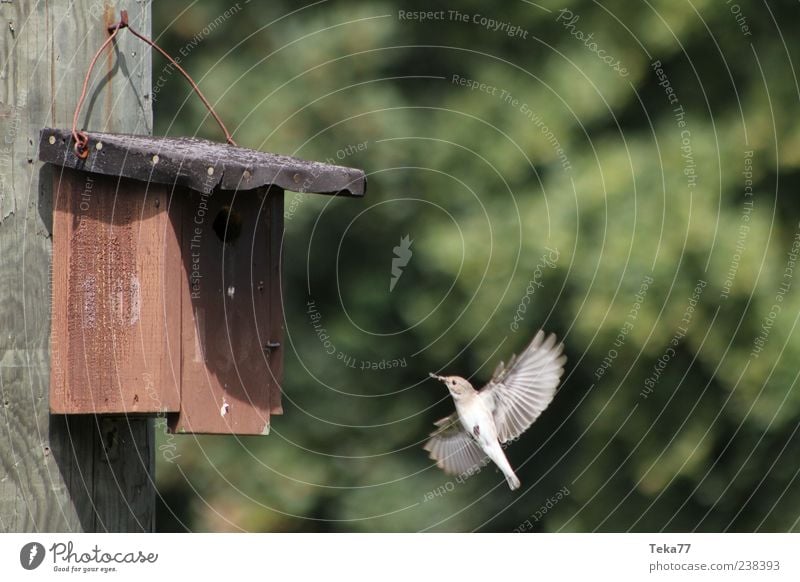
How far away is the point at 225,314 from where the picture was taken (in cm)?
463

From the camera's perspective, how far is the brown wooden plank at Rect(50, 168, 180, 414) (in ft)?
14.3

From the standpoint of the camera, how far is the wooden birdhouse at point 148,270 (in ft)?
14.2

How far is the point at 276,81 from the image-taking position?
24.0 feet

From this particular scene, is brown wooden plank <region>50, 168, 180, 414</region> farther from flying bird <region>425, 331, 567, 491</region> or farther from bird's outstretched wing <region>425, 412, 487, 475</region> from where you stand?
bird's outstretched wing <region>425, 412, 487, 475</region>

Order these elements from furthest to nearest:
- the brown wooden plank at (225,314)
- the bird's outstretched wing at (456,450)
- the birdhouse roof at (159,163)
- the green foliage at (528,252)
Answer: the green foliage at (528,252) < the bird's outstretched wing at (456,450) < the brown wooden plank at (225,314) < the birdhouse roof at (159,163)

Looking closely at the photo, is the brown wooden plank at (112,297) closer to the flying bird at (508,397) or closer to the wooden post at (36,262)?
the wooden post at (36,262)

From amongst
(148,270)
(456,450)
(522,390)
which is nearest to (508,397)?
(522,390)

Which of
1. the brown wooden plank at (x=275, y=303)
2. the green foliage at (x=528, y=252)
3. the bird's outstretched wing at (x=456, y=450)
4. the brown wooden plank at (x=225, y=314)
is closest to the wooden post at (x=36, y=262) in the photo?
the brown wooden plank at (x=225, y=314)

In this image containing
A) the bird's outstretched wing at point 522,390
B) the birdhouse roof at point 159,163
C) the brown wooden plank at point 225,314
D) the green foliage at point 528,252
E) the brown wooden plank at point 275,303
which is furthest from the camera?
the green foliage at point 528,252

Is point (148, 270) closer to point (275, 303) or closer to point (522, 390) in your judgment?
point (275, 303)

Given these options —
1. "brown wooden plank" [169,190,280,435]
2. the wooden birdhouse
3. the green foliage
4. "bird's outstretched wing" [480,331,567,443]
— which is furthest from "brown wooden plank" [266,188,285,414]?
the green foliage

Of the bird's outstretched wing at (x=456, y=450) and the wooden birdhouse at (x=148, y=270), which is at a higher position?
the wooden birdhouse at (x=148, y=270)

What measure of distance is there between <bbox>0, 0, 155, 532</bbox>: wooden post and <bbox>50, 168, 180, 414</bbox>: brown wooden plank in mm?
47

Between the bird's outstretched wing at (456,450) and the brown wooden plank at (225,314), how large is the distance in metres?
1.03
